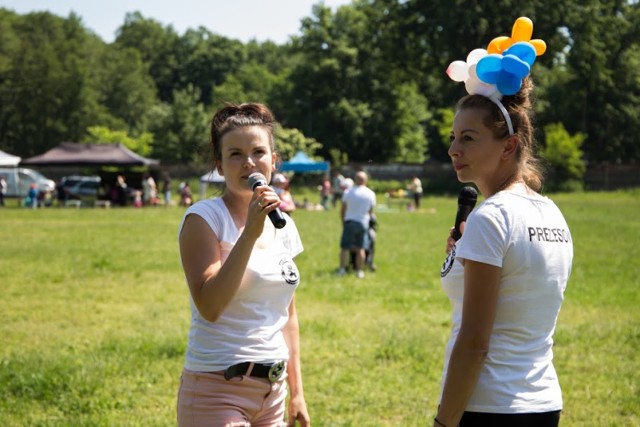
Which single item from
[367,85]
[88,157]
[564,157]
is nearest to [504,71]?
[88,157]

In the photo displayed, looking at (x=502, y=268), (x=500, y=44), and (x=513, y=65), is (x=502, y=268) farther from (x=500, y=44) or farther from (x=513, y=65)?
A: (x=500, y=44)

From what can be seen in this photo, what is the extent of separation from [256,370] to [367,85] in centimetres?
6407

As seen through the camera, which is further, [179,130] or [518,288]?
[179,130]

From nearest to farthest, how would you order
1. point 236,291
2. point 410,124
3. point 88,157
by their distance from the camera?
point 236,291 → point 88,157 → point 410,124

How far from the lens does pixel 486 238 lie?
7.31 ft

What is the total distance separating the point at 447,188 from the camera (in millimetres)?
49969

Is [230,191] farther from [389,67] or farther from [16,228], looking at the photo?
[389,67]

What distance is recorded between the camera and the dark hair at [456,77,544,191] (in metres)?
2.41

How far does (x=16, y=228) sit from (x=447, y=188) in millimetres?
33359

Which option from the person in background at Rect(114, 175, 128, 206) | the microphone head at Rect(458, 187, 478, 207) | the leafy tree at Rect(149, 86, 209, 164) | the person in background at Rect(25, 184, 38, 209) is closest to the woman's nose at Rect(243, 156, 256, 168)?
the microphone head at Rect(458, 187, 478, 207)

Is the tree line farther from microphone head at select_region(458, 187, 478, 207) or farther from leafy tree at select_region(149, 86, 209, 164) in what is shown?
microphone head at select_region(458, 187, 478, 207)

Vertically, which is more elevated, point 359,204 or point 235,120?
point 235,120

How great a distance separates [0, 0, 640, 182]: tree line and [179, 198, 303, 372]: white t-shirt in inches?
1915

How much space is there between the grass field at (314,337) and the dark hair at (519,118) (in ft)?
11.5
